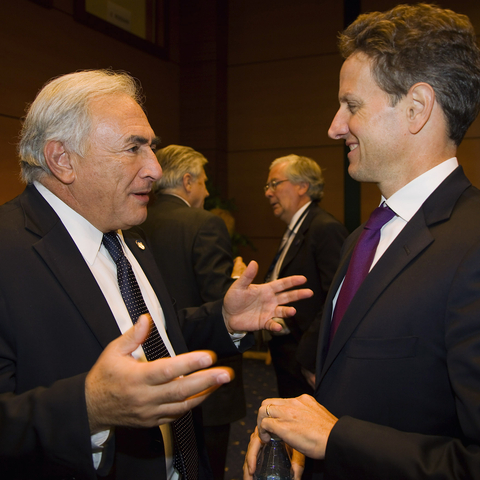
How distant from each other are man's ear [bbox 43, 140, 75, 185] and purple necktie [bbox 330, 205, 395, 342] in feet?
3.02

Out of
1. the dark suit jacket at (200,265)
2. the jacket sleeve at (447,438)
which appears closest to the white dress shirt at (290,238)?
the dark suit jacket at (200,265)

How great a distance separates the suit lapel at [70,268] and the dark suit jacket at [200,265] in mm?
1336

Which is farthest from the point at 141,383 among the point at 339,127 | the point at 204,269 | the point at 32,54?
the point at 32,54

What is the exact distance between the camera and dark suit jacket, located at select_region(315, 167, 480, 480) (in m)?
0.93

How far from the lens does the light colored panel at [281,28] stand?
5.54 meters

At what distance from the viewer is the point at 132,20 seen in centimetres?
494

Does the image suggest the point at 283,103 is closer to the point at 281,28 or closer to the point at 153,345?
the point at 281,28

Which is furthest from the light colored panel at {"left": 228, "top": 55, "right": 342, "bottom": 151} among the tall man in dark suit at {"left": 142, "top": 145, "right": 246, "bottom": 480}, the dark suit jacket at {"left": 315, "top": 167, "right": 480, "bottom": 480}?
the dark suit jacket at {"left": 315, "top": 167, "right": 480, "bottom": 480}

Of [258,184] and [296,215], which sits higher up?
[258,184]

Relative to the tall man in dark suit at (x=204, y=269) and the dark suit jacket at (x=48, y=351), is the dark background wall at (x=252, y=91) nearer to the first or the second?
the tall man in dark suit at (x=204, y=269)

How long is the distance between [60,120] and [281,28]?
5.10 metres

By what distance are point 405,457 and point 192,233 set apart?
189 cm

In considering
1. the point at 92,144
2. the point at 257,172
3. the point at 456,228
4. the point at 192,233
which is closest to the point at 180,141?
the point at 257,172

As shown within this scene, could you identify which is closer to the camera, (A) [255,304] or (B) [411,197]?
(B) [411,197]
